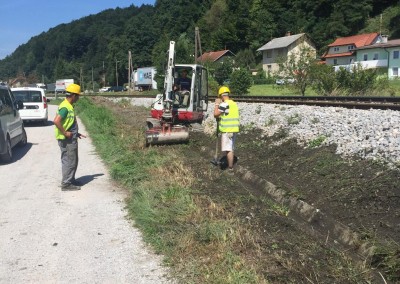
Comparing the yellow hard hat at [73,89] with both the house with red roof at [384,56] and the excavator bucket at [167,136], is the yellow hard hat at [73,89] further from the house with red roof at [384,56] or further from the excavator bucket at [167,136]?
the house with red roof at [384,56]

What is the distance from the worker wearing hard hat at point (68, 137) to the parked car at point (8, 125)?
3.44 metres

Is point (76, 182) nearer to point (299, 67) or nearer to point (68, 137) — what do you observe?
point (68, 137)

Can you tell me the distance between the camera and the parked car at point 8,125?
11336 millimetres

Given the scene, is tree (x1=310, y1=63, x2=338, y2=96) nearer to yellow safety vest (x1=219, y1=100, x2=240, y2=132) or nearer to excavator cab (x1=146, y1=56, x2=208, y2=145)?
excavator cab (x1=146, y1=56, x2=208, y2=145)

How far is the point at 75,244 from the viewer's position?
18.3 feet

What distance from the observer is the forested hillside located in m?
87.0

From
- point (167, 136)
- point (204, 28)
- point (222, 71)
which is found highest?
point (204, 28)

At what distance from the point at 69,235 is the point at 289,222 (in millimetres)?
2950

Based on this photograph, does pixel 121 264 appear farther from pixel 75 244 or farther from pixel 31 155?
pixel 31 155

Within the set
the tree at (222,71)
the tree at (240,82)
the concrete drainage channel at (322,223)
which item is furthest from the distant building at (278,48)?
the concrete drainage channel at (322,223)

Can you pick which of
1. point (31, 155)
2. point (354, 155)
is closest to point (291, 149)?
point (354, 155)

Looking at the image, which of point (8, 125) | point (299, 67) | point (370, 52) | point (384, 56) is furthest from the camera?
point (370, 52)

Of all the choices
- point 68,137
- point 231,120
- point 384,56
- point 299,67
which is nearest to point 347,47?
point 384,56

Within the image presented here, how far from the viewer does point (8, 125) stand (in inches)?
472
